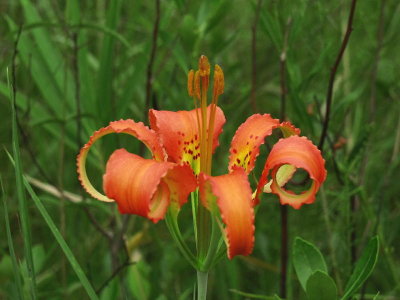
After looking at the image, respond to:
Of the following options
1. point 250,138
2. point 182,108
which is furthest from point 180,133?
point 182,108

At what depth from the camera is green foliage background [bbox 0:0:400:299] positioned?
1507 millimetres

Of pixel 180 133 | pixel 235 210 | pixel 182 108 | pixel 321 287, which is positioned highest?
pixel 182 108

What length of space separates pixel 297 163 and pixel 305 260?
0.26 meters

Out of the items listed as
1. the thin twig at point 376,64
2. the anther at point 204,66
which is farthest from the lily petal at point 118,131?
the thin twig at point 376,64

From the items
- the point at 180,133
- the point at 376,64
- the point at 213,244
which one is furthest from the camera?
the point at 376,64

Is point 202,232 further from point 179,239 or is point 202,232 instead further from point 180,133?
Result: point 180,133

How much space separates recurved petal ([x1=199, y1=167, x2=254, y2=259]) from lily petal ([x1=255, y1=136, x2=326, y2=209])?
6 centimetres

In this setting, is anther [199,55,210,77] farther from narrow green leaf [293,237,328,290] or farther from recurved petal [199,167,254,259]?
narrow green leaf [293,237,328,290]

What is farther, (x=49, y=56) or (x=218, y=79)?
(x=49, y=56)

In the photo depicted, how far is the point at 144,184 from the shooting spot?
82cm

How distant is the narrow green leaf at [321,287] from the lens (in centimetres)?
98

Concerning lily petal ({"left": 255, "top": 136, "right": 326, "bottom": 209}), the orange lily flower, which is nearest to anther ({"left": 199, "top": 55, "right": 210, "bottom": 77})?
the orange lily flower

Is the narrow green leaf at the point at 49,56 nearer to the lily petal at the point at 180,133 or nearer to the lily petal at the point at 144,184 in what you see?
the lily petal at the point at 180,133

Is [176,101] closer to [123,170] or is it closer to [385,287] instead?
[385,287]
